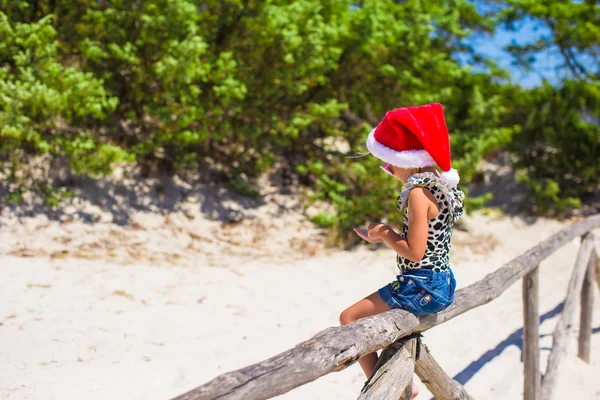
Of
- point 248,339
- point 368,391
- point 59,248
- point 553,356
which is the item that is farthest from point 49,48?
point 553,356

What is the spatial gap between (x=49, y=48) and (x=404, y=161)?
5067mm

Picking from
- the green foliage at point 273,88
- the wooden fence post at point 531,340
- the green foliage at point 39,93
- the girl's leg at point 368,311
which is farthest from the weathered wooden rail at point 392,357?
the green foliage at point 39,93

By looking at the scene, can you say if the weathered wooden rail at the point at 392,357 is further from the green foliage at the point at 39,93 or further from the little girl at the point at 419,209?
the green foliage at the point at 39,93

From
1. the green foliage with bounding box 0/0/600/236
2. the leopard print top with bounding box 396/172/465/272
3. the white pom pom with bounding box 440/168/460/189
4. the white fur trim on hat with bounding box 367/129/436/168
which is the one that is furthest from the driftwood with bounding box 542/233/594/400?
the green foliage with bounding box 0/0/600/236

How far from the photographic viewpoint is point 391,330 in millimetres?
2160

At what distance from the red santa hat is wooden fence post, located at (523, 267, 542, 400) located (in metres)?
1.90

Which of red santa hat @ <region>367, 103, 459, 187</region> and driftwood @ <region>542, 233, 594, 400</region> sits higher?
red santa hat @ <region>367, 103, 459, 187</region>

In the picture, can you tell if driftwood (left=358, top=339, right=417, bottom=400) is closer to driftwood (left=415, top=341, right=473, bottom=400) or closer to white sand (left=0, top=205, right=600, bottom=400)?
driftwood (left=415, top=341, right=473, bottom=400)

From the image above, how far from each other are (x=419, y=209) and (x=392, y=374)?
0.70 metres

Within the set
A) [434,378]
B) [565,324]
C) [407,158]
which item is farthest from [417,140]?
[565,324]

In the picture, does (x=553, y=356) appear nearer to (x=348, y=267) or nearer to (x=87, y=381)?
(x=348, y=267)

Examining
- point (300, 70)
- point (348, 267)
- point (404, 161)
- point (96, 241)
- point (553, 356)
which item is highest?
point (300, 70)

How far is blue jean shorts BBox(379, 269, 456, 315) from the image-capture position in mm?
2309

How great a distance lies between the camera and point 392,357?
230 centimetres
